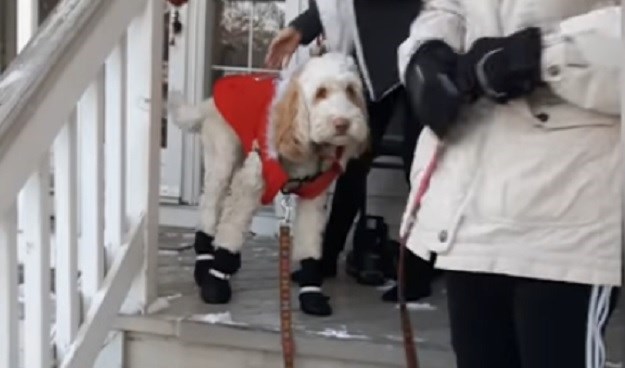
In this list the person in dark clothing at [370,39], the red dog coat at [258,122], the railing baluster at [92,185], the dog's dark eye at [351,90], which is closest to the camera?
the railing baluster at [92,185]

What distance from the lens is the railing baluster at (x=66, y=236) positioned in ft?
7.66

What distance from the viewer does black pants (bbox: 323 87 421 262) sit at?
3.10 m

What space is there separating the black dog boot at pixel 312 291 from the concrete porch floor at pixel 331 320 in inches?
1.4

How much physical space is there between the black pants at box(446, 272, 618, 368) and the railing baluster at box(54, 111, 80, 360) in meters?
1.02

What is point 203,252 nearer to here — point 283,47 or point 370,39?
point 283,47

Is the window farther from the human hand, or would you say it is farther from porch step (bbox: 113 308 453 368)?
porch step (bbox: 113 308 453 368)

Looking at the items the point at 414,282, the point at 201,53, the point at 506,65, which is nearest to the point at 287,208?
the point at 414,282

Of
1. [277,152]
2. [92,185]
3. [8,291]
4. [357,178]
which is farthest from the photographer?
[357,178]

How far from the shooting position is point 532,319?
157 centimetres

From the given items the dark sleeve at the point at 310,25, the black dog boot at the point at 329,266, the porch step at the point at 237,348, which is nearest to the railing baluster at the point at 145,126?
the porch step at the point at 237,348

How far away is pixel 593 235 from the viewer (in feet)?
5.04

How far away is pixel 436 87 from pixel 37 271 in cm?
104

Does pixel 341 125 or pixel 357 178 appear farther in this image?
pixel 357 178

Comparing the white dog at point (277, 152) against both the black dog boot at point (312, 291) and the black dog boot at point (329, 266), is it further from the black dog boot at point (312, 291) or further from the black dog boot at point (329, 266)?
the black dog boot at point (329, 266)
